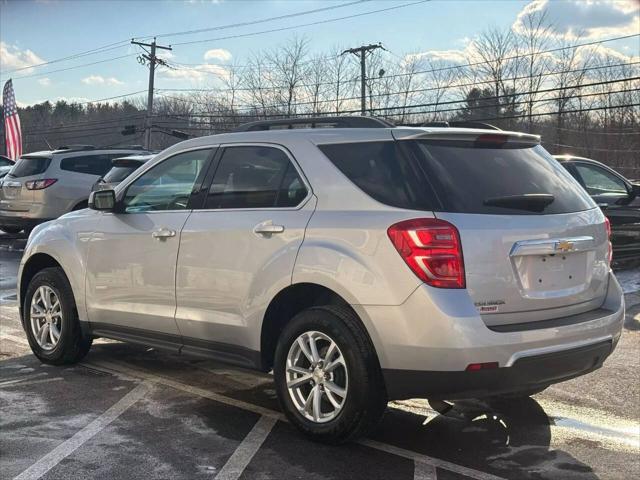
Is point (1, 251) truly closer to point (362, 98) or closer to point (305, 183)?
point (305, 183)

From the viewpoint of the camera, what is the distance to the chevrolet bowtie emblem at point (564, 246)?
146 inches

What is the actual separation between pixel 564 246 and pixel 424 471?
4.66 feet

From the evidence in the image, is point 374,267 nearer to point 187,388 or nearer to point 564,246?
point 564,246

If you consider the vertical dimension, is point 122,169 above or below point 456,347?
above

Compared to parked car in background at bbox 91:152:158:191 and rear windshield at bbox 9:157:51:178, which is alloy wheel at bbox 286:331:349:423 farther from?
rear windshield at bbox 9:157:51:178

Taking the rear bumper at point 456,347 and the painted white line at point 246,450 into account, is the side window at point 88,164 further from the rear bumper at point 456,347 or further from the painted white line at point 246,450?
the rear bumper at point 456,347

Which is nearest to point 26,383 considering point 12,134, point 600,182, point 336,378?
point 336,378

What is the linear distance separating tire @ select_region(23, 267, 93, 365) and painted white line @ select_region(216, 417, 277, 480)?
2.02 meters

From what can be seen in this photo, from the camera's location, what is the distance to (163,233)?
4.72 meters

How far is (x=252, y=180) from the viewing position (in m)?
4.43

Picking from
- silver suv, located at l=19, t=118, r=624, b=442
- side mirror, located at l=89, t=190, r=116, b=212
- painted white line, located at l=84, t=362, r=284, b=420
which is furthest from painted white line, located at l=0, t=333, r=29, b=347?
silver suv, located at l=19, t=118, r=624, b=442

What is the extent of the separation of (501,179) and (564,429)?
166cm

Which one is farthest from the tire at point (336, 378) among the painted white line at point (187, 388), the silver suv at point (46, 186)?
the silver suv at point (46, 186)

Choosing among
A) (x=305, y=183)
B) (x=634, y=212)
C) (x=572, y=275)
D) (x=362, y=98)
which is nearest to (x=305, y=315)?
(x=305, y=183)
